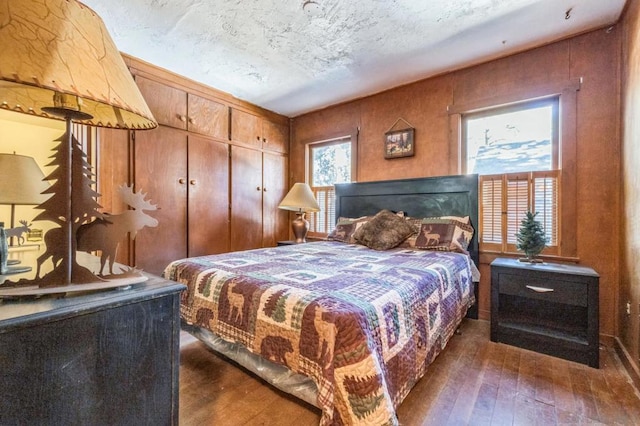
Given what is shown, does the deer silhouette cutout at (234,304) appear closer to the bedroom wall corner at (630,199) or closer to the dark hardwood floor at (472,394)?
the dark hardwood floor at (472,394)

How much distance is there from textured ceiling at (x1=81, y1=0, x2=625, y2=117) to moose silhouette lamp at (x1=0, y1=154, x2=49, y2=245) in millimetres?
1378

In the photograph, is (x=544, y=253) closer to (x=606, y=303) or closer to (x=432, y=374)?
(x=606, y=303)

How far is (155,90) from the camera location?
303 centimetres

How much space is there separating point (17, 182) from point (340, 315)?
1.72 meters

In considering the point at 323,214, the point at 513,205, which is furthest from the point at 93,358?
the point at 323,214

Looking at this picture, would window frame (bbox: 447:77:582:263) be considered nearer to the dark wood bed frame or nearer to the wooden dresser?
the dark wood bed frame

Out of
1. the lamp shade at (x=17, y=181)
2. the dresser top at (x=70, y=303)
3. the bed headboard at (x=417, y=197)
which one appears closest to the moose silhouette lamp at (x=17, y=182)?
A: the lamp shade at (x=17, y=181)

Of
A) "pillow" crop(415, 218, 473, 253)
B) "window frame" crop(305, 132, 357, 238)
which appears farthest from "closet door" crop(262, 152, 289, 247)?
"pillow" crop(415, 218, 473, 253)

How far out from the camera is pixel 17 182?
4.72 feet

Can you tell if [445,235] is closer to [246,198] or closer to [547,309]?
[547,309]

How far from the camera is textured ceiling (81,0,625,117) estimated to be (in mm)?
2121

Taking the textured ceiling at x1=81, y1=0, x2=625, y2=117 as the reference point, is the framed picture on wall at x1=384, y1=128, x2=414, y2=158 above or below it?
below

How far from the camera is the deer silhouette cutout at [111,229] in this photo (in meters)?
0.80

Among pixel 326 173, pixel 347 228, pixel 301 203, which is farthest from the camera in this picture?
pixel 326 173
